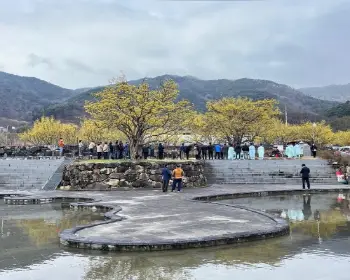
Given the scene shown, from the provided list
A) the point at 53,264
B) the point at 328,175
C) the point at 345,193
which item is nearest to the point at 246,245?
the point at 53,264

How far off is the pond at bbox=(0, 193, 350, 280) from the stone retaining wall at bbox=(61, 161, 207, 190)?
11.9 m

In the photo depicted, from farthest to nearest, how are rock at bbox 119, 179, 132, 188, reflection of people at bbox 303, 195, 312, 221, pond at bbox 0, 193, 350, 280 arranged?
rock at bbox 119, 179, 132, 188
reflection of people at bbox 303, 195, 312, 221
pond at bbox 0, 193, 350, 280

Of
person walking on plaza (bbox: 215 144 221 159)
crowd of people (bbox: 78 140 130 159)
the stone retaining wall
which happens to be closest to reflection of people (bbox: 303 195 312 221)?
the stone retaining wall

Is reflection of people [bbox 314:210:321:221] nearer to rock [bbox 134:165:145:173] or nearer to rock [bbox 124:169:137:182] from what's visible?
rock [bbox 134:165:145:173]

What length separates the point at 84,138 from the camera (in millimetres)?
64375

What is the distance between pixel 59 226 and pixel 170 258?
218 inches

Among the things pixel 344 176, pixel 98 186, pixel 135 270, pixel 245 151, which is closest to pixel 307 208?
pixel 135 270

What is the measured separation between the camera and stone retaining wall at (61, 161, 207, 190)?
25047 mm

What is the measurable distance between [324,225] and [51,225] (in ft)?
26.5

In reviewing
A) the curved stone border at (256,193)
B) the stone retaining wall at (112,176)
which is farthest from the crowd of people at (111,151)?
the curved stone border at (256,193)

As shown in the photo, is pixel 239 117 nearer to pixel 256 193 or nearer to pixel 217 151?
pixel 217 151

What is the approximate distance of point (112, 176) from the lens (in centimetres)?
2503

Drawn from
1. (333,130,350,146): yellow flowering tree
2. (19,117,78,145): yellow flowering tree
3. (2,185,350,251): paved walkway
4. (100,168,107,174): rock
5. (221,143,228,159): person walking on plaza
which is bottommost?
(2,185,350,251): paved walkway

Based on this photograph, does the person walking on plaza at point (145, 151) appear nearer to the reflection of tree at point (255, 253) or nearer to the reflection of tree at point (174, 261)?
the reflection of tree at point (255, 253)
